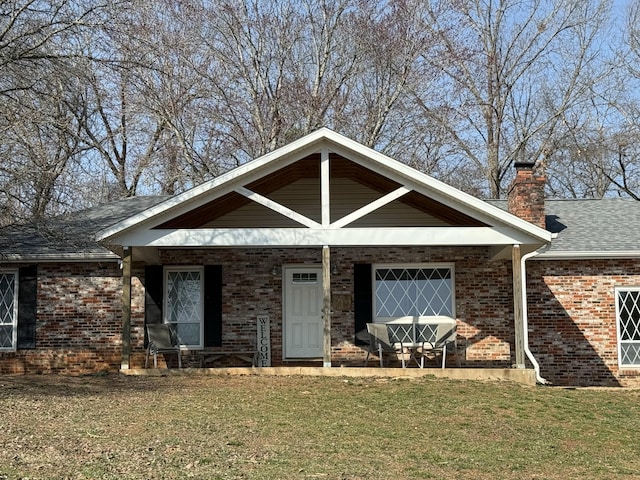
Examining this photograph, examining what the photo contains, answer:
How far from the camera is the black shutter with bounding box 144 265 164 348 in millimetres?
15852

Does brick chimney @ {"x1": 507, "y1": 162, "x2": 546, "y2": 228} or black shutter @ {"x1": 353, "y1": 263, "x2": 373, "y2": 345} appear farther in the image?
brick chimney @ {"x1": 507, "y1": 162, "x2": 546, "y2": 228}

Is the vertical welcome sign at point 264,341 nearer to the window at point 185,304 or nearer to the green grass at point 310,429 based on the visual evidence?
the window at point 185,304

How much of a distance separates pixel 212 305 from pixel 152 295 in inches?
45.1

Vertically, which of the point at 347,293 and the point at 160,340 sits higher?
the point at 347,293

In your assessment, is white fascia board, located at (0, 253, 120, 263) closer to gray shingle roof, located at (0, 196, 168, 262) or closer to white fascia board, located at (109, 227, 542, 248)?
gray shingle roof, located at (0, 196, 168, 262)

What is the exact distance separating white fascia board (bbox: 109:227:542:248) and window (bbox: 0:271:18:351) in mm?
3574

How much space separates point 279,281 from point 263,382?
3445 mm

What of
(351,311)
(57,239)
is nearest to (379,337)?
(351,311)

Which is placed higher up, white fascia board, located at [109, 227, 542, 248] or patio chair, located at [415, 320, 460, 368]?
white fascia board, located at [109, 227, 542, 248]

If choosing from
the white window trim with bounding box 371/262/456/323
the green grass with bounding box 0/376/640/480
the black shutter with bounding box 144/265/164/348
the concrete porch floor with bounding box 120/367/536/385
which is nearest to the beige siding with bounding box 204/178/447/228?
the white window trim with bounding box 371/262/456/323

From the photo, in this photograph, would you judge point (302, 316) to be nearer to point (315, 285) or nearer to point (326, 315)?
→ point (315, 285)

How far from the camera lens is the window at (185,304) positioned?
16047mm

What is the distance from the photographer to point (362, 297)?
15938 millimetres

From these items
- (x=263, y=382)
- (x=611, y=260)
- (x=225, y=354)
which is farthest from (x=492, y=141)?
(x=263, y=382)
